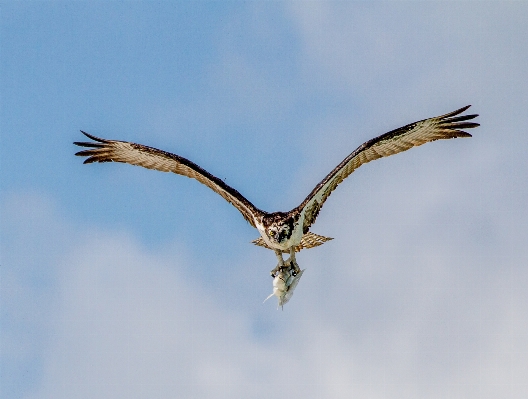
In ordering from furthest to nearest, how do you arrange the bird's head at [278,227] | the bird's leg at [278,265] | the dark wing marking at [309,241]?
the dark wing marking at [309,241] < the bird's leg at [278,265] < the bird's head at [278,227]

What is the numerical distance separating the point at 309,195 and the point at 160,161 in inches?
144

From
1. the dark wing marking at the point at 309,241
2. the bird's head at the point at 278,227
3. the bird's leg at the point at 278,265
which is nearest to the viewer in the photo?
the bird's head at the point at 278,227

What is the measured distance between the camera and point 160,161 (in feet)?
75.9

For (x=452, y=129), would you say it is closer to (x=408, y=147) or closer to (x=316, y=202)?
(x=408, y=147)

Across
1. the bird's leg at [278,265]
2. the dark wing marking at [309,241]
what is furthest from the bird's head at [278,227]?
the dark wing marking at [309,241]

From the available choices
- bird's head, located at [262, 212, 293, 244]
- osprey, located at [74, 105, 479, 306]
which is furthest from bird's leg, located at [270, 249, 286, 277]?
bird's head, located at [262, 212, 293, 244]

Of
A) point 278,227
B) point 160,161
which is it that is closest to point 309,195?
point 278,227

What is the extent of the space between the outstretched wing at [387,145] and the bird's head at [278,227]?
0.41 m

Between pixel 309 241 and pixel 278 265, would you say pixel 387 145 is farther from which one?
pixel 278 265

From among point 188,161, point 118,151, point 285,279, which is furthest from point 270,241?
point 118,151

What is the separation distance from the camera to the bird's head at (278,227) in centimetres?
2080

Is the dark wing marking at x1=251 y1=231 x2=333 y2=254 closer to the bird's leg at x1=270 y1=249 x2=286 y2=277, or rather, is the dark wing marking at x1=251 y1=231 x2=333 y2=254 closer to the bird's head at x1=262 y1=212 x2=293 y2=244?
the bird's leg at x1=270 y1=249 x2=286 y2=277

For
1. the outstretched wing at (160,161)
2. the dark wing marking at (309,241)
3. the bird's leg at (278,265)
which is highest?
the outstretched wing at (160,161)

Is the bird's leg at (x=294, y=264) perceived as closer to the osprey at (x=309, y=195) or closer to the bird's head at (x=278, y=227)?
the osprey at (x=309, y=195)
